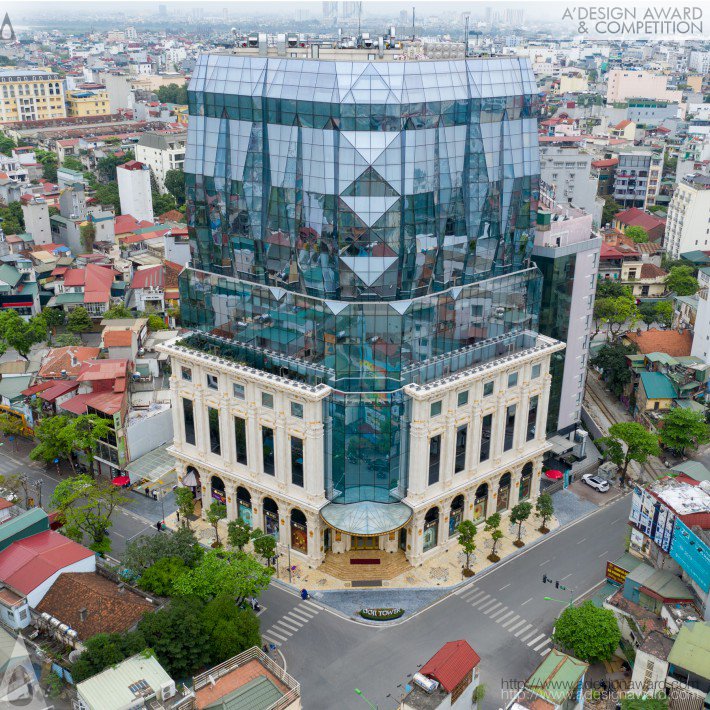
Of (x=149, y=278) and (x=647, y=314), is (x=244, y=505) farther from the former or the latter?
(x=647, y=314)

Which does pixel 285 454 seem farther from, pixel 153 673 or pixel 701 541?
pixel 701 541

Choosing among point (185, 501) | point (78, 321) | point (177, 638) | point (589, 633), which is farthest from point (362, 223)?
point (78, 321)

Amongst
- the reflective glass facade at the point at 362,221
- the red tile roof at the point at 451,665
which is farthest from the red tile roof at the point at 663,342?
the red tile roof at the point at 451,665

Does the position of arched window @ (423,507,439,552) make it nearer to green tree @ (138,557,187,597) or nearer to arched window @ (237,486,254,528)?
arched window @ (237,486,254,528)

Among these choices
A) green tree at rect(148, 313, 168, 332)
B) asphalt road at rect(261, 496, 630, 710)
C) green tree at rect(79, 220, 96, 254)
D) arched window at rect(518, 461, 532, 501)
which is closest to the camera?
asphalt road at rect(261, 496, 630, 710)

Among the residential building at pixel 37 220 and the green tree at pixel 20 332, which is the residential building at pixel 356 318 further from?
the residential building at pixel 37 220

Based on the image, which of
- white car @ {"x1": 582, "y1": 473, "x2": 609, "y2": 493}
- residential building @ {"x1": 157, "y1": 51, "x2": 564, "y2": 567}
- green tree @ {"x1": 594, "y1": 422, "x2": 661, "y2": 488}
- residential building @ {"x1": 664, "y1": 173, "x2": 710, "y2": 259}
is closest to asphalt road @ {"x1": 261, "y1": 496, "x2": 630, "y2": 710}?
residential building @ {"x1": 157, "y1": 51, "x2": 564, "y2": 567}

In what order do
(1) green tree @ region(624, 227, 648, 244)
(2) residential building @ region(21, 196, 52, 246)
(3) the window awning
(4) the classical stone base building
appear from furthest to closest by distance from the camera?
(1) green tree @ region(624, 227, 648, 244), (2) residential building @ region(21, 196, 52, 246), (4) the classical stone base building, (3) the window awning
